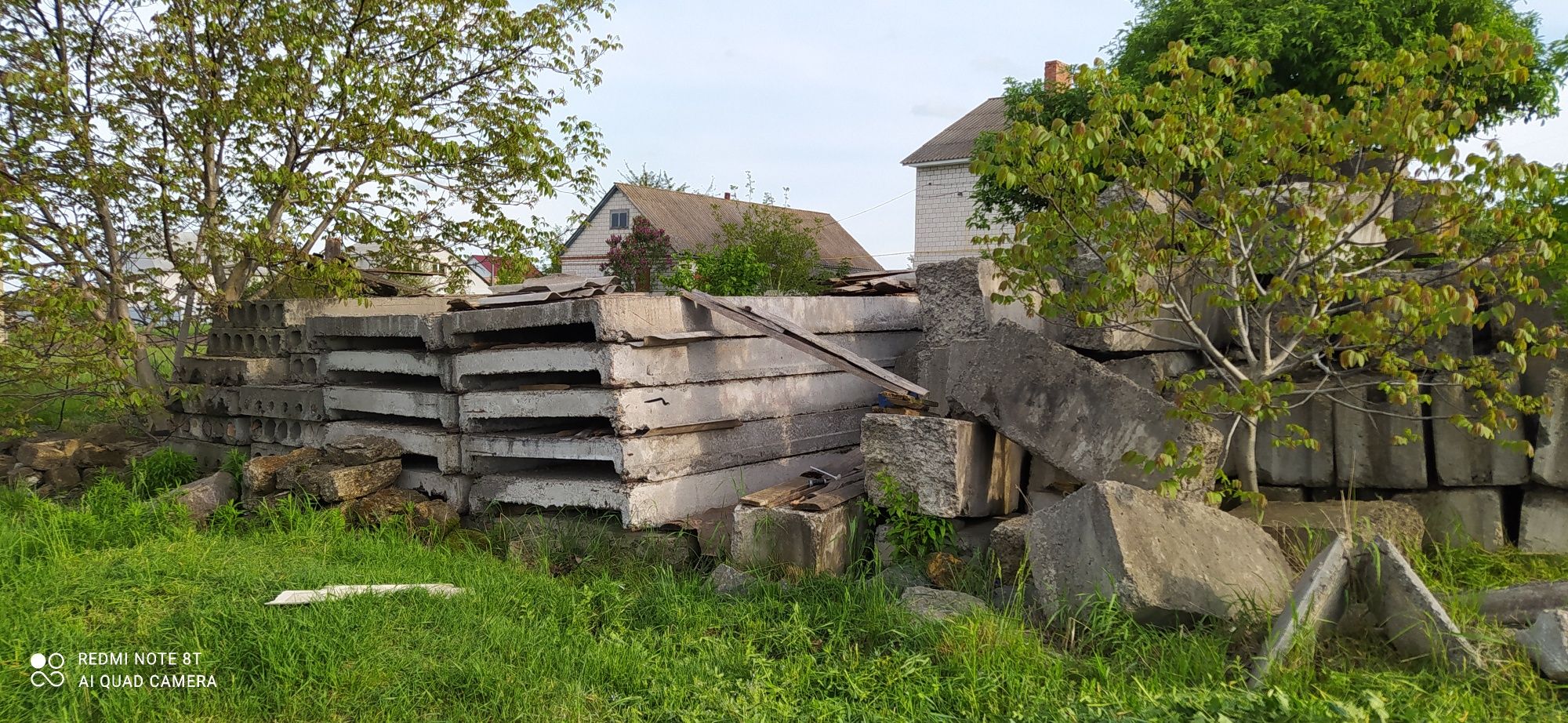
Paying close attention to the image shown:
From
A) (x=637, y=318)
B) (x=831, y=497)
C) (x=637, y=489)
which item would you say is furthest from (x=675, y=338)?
(x=831, y=497)

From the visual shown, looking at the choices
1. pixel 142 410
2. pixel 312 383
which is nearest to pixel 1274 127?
pixel 312 383

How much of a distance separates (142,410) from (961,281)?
7664 mm

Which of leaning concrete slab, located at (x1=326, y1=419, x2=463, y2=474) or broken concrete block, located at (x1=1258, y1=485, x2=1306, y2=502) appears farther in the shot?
leaning concrete slab, located at (x1=326, y1=419, x2=463, y2=474)

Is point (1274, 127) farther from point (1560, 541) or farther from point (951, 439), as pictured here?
point (1560, 541)

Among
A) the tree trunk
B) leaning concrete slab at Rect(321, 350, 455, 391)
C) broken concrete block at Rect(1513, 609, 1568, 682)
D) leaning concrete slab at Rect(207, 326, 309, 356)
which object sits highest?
leaning concrete slab at Rect(207, 326, 309, 356)

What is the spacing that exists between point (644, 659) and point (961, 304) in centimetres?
309

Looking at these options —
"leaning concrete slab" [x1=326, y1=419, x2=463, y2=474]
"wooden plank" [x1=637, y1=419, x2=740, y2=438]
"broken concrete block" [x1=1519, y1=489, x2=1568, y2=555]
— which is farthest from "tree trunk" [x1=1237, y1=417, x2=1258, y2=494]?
"leaning concrete slab" [x1=326, y1=419, x2=463, y2=474]

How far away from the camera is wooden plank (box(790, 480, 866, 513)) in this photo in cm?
486

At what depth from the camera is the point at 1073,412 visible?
4566mm

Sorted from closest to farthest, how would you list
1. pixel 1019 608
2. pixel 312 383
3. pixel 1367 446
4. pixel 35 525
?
pixel 1019 608 < pixel 1367 446 < pixel 35 525 < pixel 312 383

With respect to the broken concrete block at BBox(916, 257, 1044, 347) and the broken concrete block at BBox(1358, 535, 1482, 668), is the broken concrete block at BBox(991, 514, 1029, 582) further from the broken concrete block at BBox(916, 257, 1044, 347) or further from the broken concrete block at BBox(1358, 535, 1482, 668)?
the broken concrete block at BBox(916, 257, 1044, 347)

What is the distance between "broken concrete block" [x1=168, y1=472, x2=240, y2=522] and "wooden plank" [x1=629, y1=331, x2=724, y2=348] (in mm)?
3262

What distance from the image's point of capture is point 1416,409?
15.3 feet

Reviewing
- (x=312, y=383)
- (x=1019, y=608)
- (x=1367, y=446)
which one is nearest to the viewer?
(x=1019, y=608)
